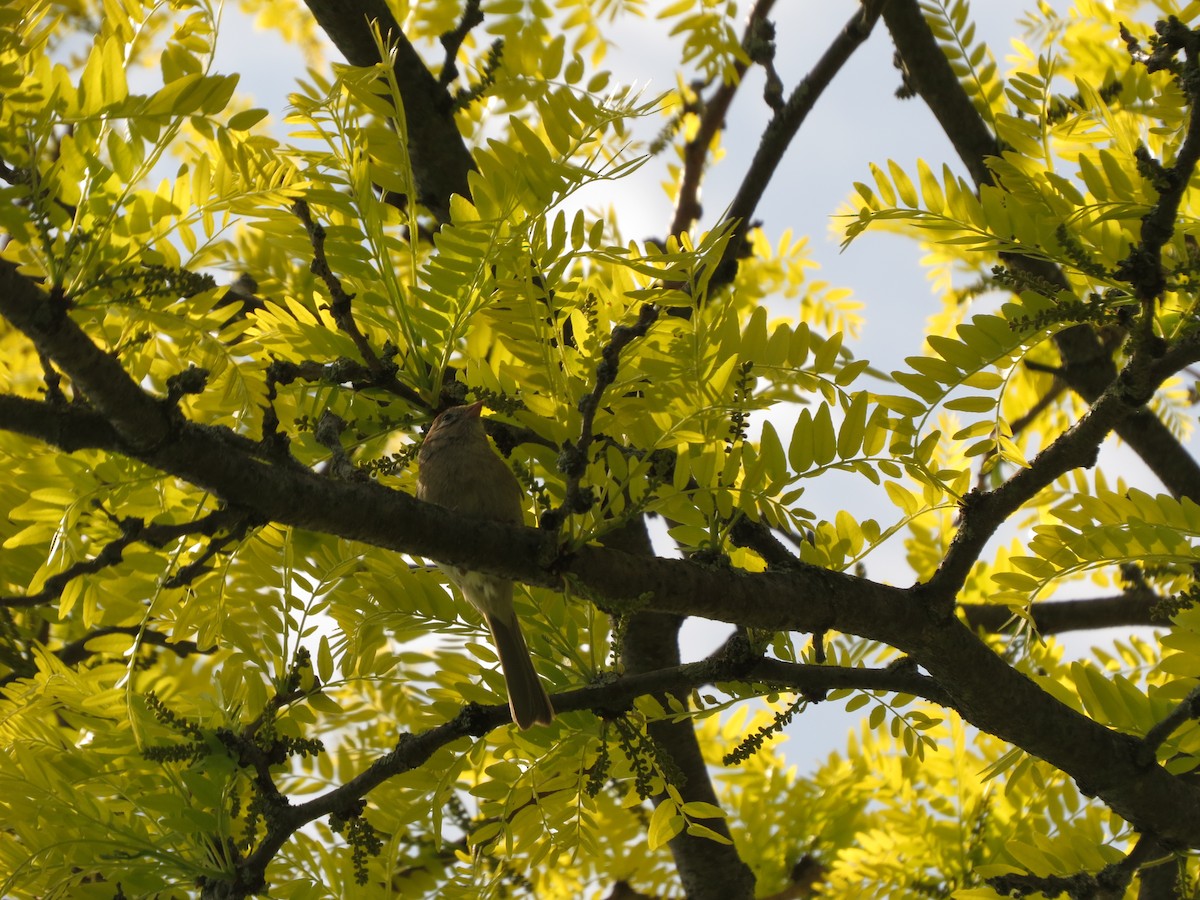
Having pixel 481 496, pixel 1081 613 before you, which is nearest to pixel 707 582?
pixel 481 496

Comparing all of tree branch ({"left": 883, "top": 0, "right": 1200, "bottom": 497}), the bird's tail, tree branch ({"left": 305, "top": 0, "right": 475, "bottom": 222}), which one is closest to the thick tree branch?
the bird's tail

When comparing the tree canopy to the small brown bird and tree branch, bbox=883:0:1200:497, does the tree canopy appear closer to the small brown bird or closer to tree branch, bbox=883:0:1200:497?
the small brown bird

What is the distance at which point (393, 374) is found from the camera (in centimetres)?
223

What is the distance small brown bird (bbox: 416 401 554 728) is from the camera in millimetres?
2699

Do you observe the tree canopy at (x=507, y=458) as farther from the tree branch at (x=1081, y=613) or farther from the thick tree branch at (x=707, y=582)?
the tree branch at (x=1081, y=613)

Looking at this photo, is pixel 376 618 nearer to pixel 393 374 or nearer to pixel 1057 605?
pixel 393 374

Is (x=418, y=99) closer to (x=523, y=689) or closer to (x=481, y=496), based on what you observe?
(x=481, y=496)

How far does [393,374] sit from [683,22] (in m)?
1.91

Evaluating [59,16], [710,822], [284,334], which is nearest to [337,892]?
[710,822]

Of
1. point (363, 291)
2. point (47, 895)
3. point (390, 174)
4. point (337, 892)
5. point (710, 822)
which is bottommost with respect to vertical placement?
point (710, 822)

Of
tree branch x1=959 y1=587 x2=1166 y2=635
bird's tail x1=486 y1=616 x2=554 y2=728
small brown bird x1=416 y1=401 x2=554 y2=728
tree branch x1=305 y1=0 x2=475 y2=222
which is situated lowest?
tree branch x1=959 y1=587 x2=1166 y2=635

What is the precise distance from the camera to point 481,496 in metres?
2.99

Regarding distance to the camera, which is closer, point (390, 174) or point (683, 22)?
point (390, 174)

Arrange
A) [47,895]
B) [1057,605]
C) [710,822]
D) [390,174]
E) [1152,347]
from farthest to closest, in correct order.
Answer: [1057,605], [710,822], [390,174], [47,895], [1152,347]
